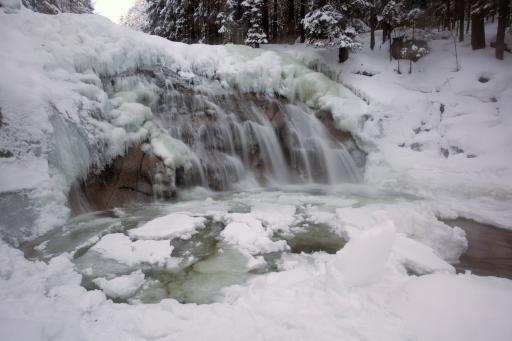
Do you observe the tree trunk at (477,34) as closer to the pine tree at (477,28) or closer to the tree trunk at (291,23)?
the pine tree at (477,28)

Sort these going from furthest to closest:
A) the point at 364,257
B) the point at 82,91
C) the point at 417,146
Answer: the point at 417,146, the point at 82,91, the point at 364,257

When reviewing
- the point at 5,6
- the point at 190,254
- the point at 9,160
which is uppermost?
the point at 5,6

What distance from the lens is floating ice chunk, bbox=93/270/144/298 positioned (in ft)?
11.1

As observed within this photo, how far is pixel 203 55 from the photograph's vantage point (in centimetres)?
969

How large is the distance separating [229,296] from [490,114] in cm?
1006

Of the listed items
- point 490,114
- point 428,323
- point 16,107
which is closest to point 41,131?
point 16,107

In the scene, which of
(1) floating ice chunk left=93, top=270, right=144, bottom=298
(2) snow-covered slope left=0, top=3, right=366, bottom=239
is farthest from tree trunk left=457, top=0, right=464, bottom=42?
(1) floating ice chunk left=93, top=270, right=144, bottom=298

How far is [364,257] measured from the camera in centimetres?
315

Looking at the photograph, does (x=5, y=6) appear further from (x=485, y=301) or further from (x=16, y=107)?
(x=485, y=301)

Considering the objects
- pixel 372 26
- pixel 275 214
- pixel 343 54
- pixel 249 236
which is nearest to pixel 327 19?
pixel 343 54

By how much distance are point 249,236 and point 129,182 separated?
11.2 ft

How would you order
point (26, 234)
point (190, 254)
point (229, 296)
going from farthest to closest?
point (26, 234) → point (190, 254) → point (229, 296)

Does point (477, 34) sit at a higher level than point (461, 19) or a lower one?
lower

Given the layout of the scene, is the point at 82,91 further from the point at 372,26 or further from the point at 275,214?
the point at 372,26
